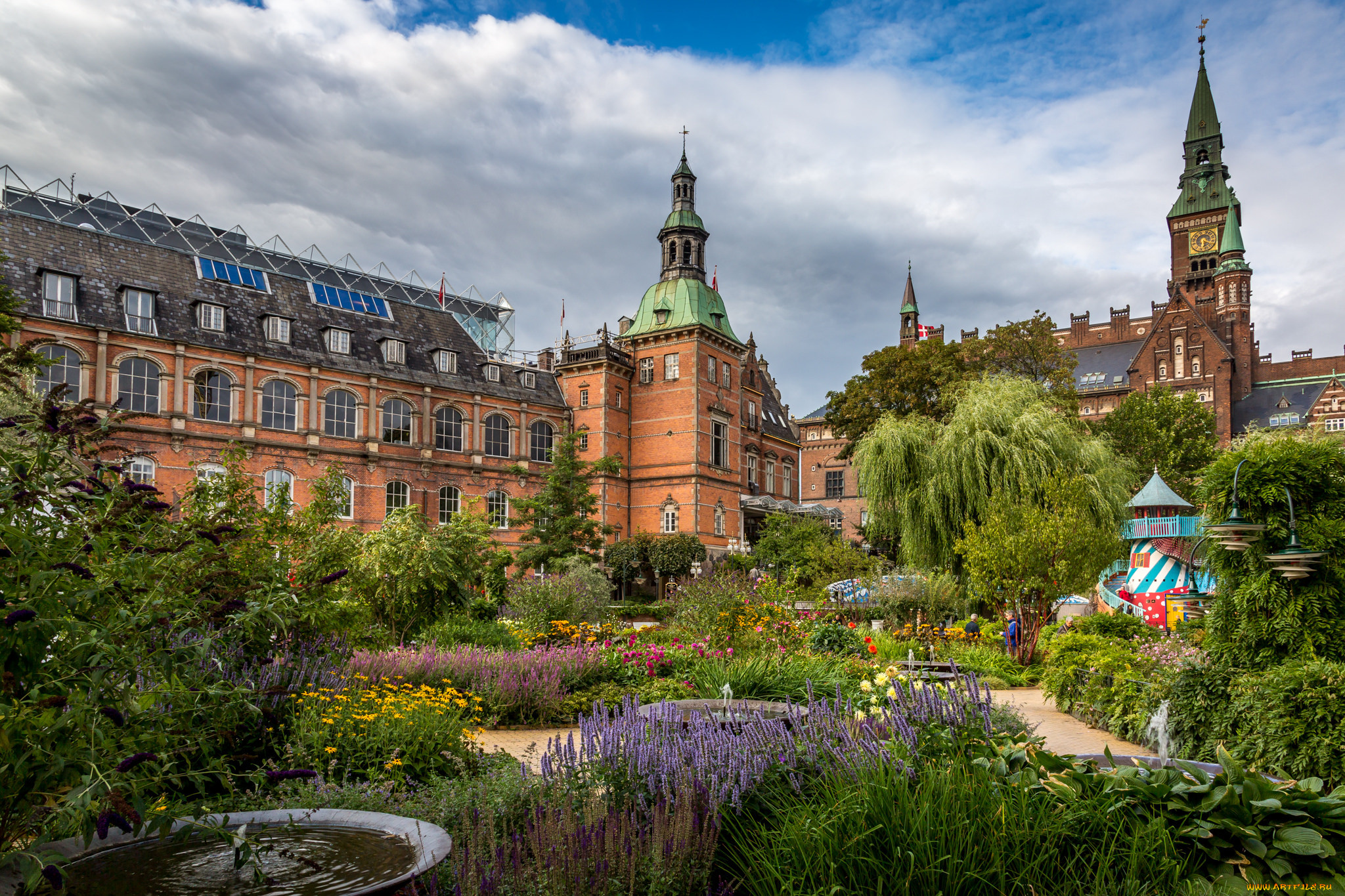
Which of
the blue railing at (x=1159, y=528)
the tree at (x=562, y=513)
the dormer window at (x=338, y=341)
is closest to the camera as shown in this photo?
the blue railing at (x=1159, y=528)

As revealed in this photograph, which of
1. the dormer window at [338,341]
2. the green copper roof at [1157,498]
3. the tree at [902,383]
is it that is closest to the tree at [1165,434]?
the tree at [902,383]

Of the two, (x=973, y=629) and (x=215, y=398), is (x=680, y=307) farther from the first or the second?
(x=973, y=629)

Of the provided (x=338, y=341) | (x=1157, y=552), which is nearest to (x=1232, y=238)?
(x=1157, y=552)

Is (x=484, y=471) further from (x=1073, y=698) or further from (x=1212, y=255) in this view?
(x=1212, y=255)

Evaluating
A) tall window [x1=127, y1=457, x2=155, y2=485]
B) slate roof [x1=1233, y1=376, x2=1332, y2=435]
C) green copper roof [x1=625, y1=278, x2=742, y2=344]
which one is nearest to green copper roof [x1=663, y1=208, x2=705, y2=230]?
green copper roof [x1=625, y1=278, x2=742, y2=344]

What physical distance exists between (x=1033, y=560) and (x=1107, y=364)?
6700 centimetres

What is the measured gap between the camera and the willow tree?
896 inches

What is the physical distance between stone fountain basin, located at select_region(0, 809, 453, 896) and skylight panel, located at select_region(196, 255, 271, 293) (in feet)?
115

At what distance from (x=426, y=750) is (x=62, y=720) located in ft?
12.8

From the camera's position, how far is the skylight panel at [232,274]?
109ft

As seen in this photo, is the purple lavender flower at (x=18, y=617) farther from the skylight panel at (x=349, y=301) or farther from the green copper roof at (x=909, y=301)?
the green copper roof at (x=909, y=301)

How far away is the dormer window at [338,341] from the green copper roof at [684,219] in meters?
18.1

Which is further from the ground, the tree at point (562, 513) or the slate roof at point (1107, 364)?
the slate roof at point (1107, 364)

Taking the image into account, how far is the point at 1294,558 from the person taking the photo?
646 cm
